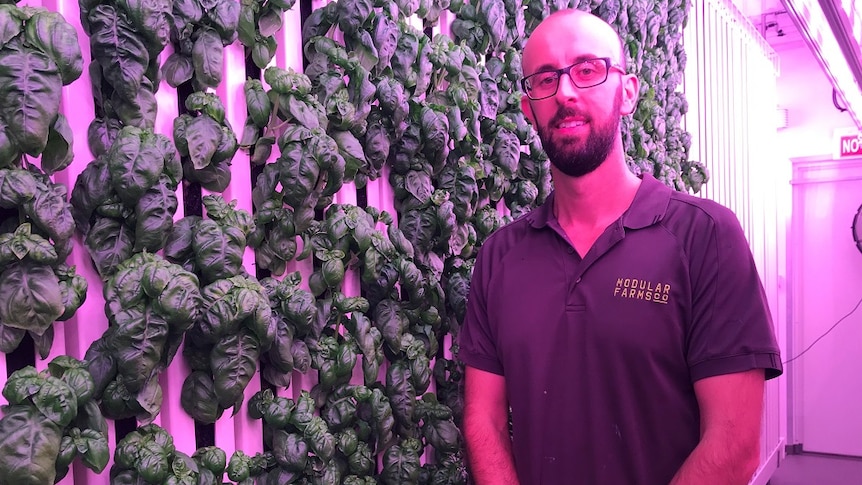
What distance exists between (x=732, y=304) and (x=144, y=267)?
1070mm

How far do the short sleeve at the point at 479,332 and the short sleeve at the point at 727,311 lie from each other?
0.45m

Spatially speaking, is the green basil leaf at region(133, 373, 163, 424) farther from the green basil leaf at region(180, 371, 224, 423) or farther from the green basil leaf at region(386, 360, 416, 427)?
the green basil leaf at region(386, 360, 416, 427)

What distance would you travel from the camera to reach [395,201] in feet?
6.23

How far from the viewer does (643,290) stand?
148cm

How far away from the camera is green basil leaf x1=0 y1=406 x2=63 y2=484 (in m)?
1.03

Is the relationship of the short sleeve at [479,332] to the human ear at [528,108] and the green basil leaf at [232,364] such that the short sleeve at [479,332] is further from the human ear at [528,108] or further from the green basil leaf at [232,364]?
the green basil leaf at [232,364]

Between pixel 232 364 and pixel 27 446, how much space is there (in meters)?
0.36

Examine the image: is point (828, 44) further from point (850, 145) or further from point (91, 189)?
point (850, 145)

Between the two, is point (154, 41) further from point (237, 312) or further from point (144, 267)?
point (237, 312)

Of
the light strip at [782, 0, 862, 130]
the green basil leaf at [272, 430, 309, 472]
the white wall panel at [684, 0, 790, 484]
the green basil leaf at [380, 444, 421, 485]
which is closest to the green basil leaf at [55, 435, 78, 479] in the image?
the green basil leaf at [272, 430, 309, 472]

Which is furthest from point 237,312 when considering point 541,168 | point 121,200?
point 541,168

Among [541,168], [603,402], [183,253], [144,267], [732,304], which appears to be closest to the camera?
[144,267]

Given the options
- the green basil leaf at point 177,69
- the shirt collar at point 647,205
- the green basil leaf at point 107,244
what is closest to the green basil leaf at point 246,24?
the green basil leaf at point 177,69

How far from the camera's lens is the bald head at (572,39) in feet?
5.22
